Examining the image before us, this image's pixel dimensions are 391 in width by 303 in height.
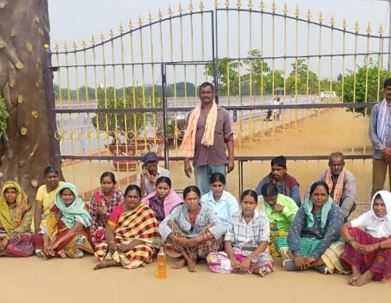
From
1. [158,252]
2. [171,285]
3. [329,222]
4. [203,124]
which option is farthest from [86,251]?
[329,222]

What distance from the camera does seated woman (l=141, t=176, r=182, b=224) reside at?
16.6 ft

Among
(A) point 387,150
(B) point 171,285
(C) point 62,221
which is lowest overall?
(B) point 171,285

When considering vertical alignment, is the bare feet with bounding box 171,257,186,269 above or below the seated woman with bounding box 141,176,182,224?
below

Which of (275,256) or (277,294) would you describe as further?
(275,256)

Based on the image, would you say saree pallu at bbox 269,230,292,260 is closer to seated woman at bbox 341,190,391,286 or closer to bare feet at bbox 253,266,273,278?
bare feet at bbox 253,266,273,278

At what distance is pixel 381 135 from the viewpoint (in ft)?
18.0

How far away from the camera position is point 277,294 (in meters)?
3.90

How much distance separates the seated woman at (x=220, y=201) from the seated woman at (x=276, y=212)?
12.4 inches

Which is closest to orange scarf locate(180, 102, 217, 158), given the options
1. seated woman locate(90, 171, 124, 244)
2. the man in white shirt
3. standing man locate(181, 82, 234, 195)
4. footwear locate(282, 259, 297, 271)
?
standing man locate(181, 82, 234, 195)

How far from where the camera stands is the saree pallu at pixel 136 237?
4.64 m

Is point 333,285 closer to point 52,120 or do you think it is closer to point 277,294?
point 277,294

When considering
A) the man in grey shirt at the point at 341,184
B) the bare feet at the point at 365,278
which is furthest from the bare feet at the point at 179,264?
the man in grey shirt at the point at 341,184

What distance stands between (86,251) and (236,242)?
1547 mm

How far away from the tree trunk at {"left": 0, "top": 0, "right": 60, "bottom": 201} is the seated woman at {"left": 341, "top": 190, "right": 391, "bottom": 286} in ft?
13.5
